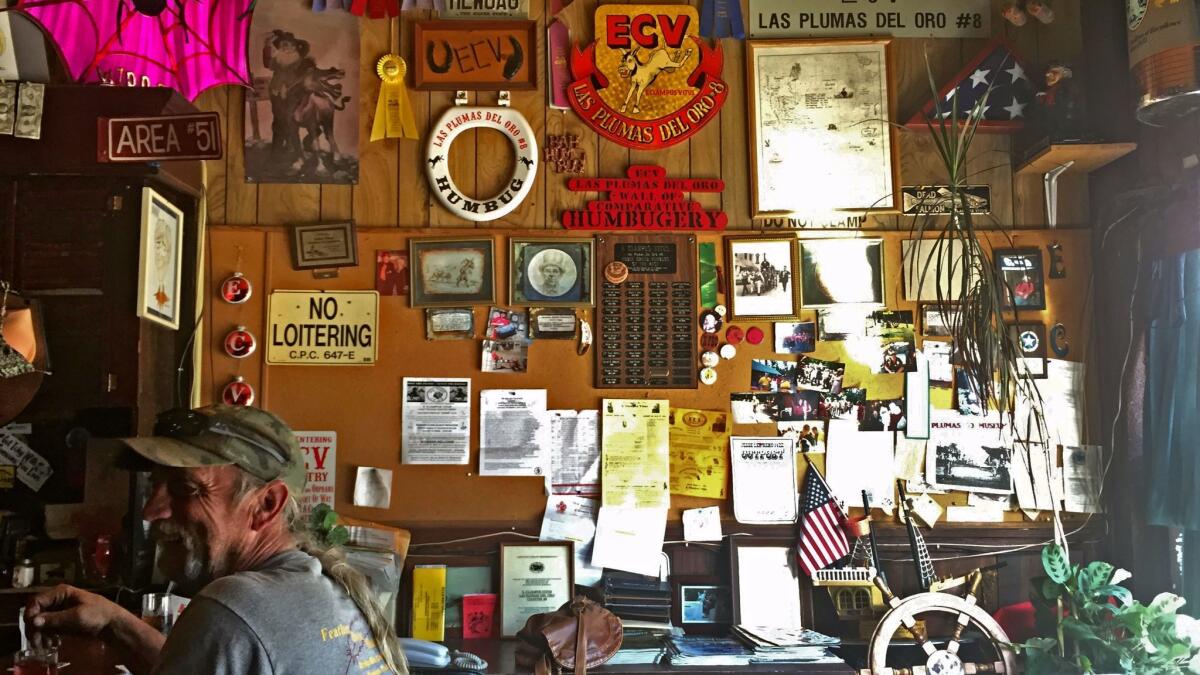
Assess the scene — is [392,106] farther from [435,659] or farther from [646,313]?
[435,659]

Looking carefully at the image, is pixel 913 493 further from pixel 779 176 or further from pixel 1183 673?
pixel 779 176

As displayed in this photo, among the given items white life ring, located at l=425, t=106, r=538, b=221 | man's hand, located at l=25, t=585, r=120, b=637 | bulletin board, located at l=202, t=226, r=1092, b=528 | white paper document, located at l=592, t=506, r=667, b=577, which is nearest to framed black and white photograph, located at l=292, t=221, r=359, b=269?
bulletin board, located at l=202, t=226, r=1092, b=528

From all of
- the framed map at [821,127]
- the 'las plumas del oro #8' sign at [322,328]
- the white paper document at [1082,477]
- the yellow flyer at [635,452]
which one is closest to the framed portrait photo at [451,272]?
the 'las plumas del oro #8' sign at [322,328]

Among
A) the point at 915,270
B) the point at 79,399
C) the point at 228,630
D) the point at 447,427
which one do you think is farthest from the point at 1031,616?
the point at 79,399

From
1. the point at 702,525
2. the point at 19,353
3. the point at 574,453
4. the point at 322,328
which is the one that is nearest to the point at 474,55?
the point at 322,328

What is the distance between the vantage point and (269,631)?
4.99 feet

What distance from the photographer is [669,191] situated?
3689mm

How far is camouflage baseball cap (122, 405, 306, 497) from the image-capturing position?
5.89 feet

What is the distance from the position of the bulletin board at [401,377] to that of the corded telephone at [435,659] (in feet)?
1.87

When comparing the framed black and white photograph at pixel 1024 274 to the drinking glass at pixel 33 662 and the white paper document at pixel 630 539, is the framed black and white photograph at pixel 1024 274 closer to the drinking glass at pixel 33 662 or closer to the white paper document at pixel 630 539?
the white paper document at pixel 630 539

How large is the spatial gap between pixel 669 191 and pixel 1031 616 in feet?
6.75

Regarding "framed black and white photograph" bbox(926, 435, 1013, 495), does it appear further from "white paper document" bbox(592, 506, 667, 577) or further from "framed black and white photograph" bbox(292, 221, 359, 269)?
"framed black and white photograph" bbox(292, 221, 359, 269)

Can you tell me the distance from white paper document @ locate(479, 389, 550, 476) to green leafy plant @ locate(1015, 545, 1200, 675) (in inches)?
69.5

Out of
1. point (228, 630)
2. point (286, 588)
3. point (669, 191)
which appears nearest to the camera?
point (228, 630)
